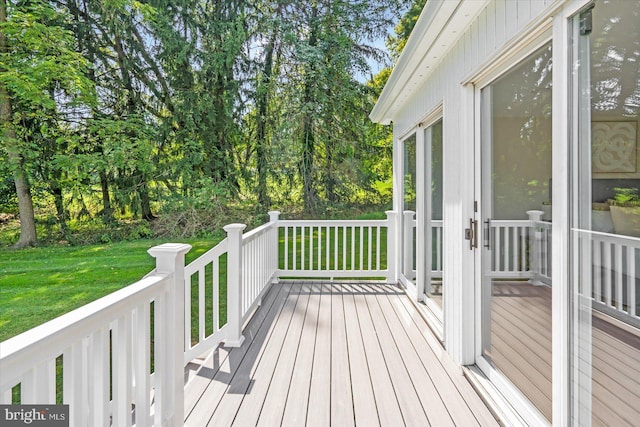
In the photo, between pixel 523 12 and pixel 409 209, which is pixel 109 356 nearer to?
pixel 523 12

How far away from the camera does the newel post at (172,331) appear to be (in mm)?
1667

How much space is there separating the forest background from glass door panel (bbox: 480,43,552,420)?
708 cm

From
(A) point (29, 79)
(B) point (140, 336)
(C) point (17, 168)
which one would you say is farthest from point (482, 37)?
(C) point (17, 168)

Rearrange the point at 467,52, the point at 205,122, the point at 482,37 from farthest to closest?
the point at 205,122
the point at 467,52
the point at 482,37

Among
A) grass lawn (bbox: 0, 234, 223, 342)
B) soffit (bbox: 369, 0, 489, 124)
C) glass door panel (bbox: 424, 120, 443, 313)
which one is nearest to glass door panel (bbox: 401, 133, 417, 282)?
glass door panel (bbox: 424, 120, 443, 313)

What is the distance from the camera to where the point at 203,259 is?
2.70 m

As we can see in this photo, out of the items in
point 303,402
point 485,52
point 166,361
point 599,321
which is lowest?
point 303,402

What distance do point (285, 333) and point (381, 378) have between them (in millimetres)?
1128

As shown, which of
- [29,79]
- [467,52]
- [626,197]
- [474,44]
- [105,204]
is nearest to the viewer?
[626,197]

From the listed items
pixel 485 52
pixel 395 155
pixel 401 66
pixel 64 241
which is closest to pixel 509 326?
pixel 485 52

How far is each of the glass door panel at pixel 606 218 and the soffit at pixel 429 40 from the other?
2.97 ft

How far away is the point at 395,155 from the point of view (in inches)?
216

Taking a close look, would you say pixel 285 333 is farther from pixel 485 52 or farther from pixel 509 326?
pixel 485 52

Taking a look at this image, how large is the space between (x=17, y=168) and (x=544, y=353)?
32.8 ft
